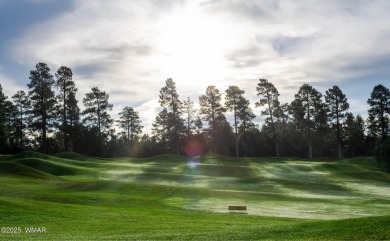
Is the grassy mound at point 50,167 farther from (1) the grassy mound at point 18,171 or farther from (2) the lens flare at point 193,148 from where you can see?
(2) the lens flare at point 193,148

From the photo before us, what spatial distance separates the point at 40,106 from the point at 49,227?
304 feet

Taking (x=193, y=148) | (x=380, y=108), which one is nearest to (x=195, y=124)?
(x=193, y=148)

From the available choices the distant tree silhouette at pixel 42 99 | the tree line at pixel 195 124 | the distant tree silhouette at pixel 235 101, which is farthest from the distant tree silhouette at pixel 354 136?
the distant tree silhouette at pixel 42 99

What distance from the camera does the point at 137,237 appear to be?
22.2m

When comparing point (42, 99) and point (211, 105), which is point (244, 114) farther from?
point (42, 99)

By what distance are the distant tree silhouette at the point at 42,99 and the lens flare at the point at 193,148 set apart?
42265 millimetres

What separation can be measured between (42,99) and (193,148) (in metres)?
49.1

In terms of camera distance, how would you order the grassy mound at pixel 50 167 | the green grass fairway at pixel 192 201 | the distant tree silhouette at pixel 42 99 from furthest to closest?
1. the distant tree silhouette at pixel 42 99
2. the grassy mound at pixel 50 167
3. the green grass fairway at pixel 192 201

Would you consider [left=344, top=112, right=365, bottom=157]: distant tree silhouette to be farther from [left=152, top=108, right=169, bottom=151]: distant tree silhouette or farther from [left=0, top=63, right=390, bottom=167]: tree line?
[left=152, top=108, right=169, bottom=151]: distant tree silhouette

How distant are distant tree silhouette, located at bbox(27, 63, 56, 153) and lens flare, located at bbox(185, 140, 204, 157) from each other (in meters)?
42.3

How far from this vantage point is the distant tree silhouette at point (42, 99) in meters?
113

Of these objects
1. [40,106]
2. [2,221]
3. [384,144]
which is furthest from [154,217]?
[40,106]

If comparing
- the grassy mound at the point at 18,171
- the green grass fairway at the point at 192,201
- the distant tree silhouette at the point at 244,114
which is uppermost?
the distant tree silhouette at the point at 244,114

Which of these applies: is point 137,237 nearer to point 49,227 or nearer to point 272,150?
point 49,227
